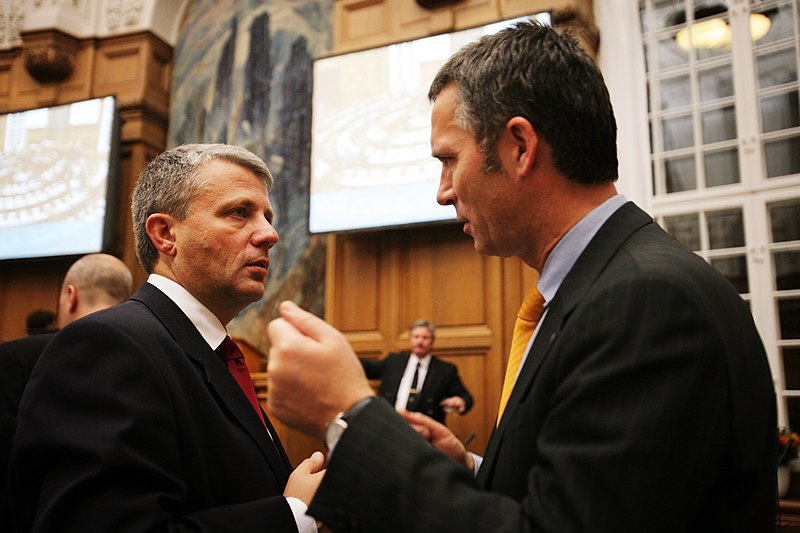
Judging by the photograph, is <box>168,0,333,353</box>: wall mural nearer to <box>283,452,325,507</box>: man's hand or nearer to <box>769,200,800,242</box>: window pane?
<box>769,200,800,242</box>: window pane

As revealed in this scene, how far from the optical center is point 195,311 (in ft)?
5.76

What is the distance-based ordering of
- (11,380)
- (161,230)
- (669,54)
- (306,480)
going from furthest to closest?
(669,54) < (11,380) < (161,230) < (306,480)

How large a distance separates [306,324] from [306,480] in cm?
59

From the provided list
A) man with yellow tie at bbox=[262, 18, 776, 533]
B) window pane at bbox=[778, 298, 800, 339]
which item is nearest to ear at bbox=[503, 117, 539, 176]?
man with yellow tie at bbox=[262, 18, 776, 533]

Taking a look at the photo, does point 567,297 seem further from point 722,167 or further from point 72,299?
point 722,167

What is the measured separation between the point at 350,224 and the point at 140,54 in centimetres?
337

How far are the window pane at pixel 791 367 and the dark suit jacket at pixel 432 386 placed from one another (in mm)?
2357

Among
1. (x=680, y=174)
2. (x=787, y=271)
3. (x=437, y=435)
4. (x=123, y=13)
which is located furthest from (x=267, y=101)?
(x=437, y=435)

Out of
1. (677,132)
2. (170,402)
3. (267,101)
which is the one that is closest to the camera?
(170,402)

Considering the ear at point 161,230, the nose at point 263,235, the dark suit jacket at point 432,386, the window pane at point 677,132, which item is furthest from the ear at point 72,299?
the window pane at point 677,132

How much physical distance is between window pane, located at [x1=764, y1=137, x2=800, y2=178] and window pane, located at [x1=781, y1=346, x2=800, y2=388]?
4.48 feet

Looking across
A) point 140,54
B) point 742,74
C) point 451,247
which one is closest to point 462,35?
point 451,247

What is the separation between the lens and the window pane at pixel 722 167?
5.77 meters

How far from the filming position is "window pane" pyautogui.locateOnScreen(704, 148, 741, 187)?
577cm
